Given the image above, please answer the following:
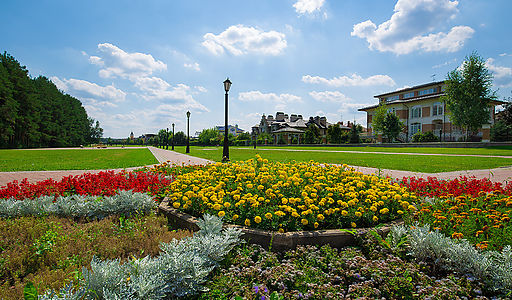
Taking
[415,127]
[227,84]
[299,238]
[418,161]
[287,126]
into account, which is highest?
[287,126]

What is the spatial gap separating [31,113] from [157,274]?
62.2 meters

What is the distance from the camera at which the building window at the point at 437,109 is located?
1597 inches

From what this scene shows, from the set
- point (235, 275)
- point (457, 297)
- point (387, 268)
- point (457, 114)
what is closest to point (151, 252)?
point (235, 275)

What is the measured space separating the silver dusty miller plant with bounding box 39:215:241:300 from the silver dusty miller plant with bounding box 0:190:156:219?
2.25m

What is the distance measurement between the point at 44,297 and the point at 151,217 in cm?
247

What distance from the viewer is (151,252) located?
301 cm

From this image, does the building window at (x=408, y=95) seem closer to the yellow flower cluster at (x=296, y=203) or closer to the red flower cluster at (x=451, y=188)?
the red flower cluster at (x=451, y=188)

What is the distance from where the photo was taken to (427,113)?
4266 cm

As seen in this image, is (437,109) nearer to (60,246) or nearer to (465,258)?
(465,258)

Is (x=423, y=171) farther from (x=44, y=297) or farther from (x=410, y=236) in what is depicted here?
(x=44, y=297)

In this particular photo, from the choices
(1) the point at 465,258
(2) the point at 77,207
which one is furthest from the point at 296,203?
(2) the point at 77,207

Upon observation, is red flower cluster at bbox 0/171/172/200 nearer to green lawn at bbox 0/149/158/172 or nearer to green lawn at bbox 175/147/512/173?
green lawn at bbox 175/147/512/173

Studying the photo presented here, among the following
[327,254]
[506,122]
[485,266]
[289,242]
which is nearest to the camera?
[485,266]

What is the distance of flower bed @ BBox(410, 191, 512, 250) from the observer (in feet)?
9.05
